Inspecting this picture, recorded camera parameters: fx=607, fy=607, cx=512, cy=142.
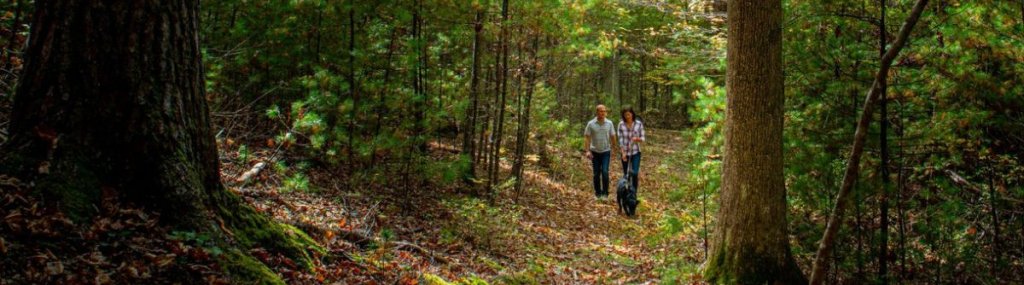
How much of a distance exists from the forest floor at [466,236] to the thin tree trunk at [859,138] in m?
1.72

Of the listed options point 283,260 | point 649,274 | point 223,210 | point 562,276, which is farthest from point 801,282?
point 223,210

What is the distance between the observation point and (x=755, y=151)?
5.73 meters

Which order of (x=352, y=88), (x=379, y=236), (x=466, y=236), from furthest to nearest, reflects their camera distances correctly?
(x=352, y=88) → (x=466, y=236) → (x=379, y=236)

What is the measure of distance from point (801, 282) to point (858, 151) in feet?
6.52

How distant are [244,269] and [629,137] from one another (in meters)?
8.34

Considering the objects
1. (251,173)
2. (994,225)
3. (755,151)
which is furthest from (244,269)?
(994,225)

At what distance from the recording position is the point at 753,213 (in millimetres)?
5805

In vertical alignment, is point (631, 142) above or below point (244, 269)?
above

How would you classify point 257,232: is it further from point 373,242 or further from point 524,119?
point 524,119

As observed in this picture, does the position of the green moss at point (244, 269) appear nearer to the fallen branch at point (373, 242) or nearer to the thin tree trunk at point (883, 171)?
the fallen branch at point (373, 242)

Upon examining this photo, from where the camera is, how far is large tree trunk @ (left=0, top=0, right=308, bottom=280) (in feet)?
9.76

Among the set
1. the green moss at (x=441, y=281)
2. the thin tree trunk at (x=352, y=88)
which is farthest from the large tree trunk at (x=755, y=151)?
the thin tree trunk at (x=352, y=88)

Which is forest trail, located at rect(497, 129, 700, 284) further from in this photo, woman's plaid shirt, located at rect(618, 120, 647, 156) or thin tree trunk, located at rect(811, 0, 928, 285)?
thin tree trunk, located at rect(811, 0, 928, 285)

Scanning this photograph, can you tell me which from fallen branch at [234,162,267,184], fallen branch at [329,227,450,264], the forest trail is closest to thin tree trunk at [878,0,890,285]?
the forest trail
